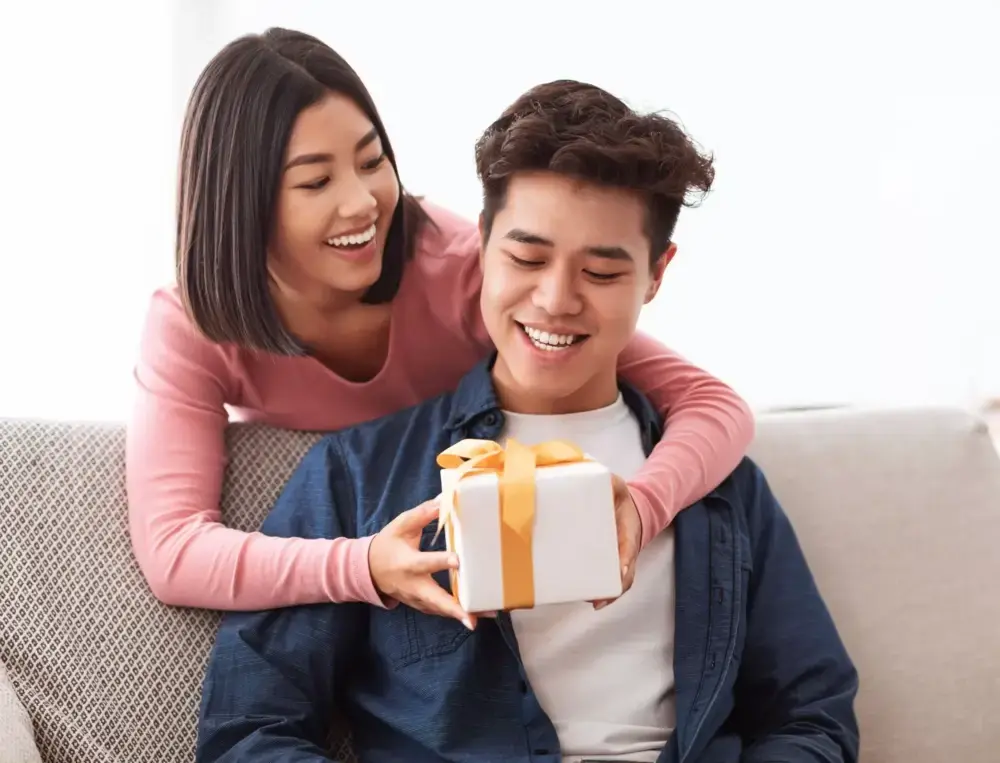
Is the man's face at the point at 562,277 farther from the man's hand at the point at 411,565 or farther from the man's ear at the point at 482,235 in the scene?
the man's hand at the point at 411,565

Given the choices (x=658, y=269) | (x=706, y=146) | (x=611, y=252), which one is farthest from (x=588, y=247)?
(x=706, y=146)

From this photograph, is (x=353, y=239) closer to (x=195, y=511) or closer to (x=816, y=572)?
(x=195, y=511)

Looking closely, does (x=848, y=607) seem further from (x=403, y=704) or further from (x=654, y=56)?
(x=654, y=56)

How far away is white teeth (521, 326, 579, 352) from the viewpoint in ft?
4.68

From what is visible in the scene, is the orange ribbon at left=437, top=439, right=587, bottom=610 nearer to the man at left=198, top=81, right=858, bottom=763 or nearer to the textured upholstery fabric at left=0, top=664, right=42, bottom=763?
the man at left=198, top=81, right=858, bottom=763

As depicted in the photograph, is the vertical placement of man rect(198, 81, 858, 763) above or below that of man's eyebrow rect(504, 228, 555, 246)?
below

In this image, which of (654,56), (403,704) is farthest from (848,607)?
(654,56)

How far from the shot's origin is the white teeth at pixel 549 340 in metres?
1.43

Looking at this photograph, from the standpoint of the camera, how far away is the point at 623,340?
1.47 metres

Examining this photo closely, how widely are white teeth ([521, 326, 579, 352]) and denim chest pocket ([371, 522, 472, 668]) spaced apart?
0.85 ft

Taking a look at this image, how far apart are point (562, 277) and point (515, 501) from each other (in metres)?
0.31

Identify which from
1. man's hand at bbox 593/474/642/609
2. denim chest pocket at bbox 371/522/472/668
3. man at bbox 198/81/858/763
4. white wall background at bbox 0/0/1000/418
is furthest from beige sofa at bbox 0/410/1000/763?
white wall background at bbox 0/0/1000/418

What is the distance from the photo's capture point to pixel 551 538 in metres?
1.21

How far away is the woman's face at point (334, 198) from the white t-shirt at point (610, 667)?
49 centimetres
